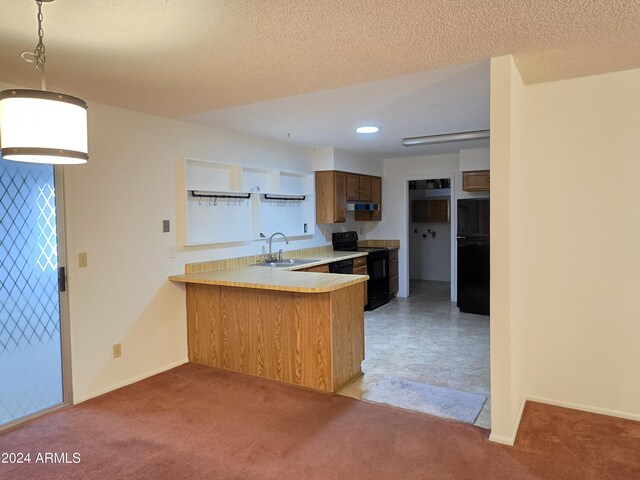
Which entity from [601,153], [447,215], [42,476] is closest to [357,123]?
[601,153]

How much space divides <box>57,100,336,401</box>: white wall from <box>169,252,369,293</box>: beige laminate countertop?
30 cm

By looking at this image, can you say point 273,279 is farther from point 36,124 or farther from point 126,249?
point 36,124

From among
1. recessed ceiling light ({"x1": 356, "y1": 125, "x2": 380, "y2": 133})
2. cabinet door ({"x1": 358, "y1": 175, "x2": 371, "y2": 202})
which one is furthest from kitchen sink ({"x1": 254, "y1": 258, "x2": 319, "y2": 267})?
cabinet door ({"x1": 358, "y1": 175, "x2": 371, "y2": 202})

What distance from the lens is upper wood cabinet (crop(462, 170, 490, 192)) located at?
602 centimetres

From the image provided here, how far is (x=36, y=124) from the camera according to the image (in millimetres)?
1543

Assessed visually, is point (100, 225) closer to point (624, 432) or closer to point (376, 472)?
point (376, 472)

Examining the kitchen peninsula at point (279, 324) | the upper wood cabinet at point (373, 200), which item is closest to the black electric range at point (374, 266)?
the upper wood cabinet at point (373, 200)

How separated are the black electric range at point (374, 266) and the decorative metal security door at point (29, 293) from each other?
3.93 metres

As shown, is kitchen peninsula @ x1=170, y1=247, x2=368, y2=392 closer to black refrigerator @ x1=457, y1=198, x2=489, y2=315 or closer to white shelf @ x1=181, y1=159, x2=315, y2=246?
white shelf @ x1=181, y1=159, x2=315, y2=246

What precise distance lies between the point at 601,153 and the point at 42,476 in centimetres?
385

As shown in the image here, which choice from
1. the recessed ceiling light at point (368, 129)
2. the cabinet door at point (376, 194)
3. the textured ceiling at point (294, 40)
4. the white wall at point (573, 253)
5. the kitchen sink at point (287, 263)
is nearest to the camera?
the textured ceiling at point (294, 40)

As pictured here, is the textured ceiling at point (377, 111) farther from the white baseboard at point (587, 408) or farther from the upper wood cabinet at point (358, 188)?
the white baseboard at point (587, 408)

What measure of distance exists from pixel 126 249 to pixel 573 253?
338 centimetres

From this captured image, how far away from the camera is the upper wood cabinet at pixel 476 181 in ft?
19.7
